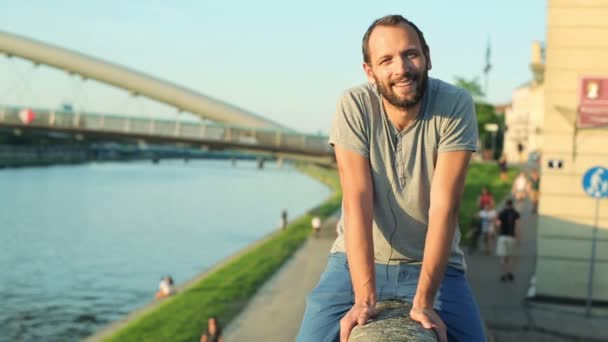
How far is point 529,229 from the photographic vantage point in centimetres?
2117

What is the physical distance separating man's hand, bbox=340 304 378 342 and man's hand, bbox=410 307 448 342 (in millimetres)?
104

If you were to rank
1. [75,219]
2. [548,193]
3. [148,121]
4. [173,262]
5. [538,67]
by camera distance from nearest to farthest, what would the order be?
[548,193] → [173,262] → [148,121] → [75,219] → [538,67]

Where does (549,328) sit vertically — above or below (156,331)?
above

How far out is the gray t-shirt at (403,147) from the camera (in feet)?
7.68

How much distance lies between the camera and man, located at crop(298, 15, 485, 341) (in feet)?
7.34

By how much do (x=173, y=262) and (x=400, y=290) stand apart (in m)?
25.2

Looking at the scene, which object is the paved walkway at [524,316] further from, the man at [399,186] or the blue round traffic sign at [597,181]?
the man at [399,186]

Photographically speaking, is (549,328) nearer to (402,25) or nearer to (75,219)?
(402,25)

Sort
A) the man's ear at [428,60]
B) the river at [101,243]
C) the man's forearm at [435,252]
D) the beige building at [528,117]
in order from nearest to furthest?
the man's forearm at [435,252] → the man's ear at [428,60] → the river at [101,243] → the beige building at [528,117]

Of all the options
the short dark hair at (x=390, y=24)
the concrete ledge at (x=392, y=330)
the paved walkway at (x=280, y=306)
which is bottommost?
the paved walkway at (x=280, y=306)

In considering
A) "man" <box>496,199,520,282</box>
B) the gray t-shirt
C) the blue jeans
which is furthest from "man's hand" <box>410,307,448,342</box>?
"man" <box>496,199,520,282</box>

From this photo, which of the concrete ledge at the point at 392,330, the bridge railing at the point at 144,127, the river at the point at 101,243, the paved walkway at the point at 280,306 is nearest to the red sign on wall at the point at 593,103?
the paved walkway at the point at 280,306

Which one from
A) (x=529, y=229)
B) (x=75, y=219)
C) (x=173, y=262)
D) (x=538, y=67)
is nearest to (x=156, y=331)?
(x=529, y=229)

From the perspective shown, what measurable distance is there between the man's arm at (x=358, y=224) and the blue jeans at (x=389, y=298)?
9 cm
